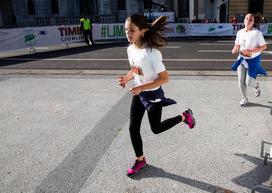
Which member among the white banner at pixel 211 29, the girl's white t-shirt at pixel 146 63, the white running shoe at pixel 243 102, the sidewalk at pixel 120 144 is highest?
the girl's white t-shirt at pixel 146 63

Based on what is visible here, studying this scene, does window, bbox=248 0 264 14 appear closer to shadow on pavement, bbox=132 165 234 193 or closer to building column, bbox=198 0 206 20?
building column, bbox=198 0 206 20

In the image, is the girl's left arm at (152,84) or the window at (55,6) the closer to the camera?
the girl's left arm at (152,84)

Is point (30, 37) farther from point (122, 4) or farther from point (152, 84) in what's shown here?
point (122, 4)

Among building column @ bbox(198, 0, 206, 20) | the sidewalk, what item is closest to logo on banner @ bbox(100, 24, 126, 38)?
building column @ bbox(198, 0, 206, 20)

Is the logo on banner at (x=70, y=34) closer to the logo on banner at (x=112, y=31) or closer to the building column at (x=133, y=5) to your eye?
the logo on banner at (x=112, y=31)

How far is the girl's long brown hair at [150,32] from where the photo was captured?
10.8 feet

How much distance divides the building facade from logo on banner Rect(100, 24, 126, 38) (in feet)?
32.5

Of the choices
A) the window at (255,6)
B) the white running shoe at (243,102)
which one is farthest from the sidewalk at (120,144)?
the window at (255,6)

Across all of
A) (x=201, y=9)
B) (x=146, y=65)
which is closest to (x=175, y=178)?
(x=146, y=65)

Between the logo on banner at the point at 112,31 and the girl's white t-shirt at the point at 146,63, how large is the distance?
18.5m

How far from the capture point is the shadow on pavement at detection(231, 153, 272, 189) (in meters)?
3.47

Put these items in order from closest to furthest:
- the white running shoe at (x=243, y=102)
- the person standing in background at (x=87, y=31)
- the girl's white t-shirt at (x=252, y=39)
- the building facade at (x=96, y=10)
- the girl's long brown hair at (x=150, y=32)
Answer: the girl's long brown hair at (x=150, y=32), the girl's white t-shirt at (x=252, y=39), the white running shoe at (x=243, y=102), the person standing in background at (x=87, y=31), the building facade at (x=96, y=10)

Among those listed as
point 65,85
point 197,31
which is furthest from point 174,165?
point 197,31

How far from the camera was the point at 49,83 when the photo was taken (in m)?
8.61
